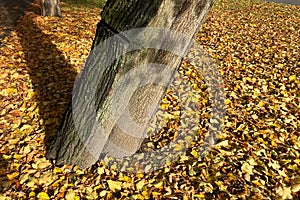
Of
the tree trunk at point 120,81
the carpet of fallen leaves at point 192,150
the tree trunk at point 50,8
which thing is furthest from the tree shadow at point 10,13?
the tree trunk at point 120,81

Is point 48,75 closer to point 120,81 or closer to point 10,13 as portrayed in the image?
point 120,81

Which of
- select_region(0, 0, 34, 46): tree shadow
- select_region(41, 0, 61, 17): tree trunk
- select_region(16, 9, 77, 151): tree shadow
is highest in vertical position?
select_region(41, 0, 61, 17): tree trunk

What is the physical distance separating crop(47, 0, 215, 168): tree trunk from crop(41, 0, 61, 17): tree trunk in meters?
6.00

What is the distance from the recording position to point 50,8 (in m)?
7.53

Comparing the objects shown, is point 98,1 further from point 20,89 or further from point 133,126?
point 133,126

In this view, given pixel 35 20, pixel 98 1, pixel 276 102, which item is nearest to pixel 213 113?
pixel 276 102

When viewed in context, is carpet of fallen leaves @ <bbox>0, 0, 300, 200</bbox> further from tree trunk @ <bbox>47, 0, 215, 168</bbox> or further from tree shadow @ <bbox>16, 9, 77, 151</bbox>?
tree trunk @ <bbox>47, 0, 215, 168</bbox>

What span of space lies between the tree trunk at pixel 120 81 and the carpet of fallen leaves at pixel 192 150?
0.30 m

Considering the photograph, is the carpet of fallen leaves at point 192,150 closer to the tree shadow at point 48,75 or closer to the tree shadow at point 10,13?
the tree shadow at point 48,75

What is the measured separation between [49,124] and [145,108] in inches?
64.8

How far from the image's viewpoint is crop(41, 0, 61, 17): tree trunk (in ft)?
24.4

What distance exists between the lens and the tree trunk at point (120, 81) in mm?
1771

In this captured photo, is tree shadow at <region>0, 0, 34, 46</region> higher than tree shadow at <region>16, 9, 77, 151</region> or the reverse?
the reverse

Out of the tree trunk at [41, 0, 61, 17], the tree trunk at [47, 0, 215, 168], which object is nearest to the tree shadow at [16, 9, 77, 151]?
the tree trunk at [47, 0, 215, 168]
